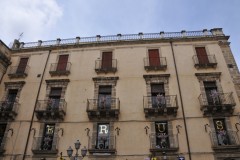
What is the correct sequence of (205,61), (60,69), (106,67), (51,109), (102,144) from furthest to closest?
(60,69) < (106,67) < (205,61) < (51,109) < (102,144)

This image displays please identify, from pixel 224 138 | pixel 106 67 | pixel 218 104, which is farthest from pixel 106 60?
pixel 224 138

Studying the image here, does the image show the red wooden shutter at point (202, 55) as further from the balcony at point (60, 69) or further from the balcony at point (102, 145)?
the balcony at point (60, 69)

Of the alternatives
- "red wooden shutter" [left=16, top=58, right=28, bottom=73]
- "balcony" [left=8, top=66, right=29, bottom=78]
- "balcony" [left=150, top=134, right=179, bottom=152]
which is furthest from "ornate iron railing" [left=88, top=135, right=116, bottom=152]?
"red wooden shutter" [left=16, top=58, right=28, bottom=73]

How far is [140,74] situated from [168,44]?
3873 mm

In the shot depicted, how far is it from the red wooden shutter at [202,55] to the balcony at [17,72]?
550 inches

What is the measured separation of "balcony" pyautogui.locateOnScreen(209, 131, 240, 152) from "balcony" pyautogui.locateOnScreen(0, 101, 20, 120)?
13604 millimetres

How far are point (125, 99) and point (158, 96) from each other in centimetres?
236

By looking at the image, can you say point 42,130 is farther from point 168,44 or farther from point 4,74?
point 168,44

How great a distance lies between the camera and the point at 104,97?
17484mm

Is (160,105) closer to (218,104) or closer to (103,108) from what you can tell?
(218,104)

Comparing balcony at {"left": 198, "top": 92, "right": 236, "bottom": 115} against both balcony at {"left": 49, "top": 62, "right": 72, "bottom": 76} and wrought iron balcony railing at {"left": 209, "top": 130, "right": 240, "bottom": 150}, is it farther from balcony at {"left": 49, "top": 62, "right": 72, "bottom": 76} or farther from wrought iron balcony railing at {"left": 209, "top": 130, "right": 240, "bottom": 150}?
balcony at {"left": 49, "top": 62, "right": 72, "bottom": 76}

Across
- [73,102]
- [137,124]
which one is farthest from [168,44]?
[73,102]

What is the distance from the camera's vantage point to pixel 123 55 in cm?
1961

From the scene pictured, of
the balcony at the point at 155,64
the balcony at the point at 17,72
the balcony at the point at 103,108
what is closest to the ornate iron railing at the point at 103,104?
the balcony at the point at 103,108
